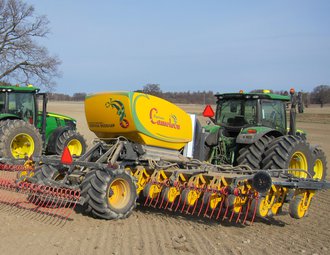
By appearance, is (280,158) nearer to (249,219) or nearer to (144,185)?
(249,219)

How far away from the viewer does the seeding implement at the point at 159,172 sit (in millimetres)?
5836

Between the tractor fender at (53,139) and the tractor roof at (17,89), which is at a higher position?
the tractor roof at (17,89)

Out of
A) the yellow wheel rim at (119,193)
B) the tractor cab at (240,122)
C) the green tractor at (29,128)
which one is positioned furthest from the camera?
the green tractor at (29,128)

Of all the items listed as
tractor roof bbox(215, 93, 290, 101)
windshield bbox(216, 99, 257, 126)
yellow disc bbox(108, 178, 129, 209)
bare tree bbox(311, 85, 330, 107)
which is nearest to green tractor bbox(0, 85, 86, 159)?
windshield bbox(216, 99, 257, 126)

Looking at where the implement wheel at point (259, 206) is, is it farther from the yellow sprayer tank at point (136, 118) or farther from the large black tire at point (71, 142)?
the large black tire at point (71, 142)

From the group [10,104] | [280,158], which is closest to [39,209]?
[280,158]

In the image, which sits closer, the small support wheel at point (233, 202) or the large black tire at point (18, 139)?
the small support wheel at point (233, 202)

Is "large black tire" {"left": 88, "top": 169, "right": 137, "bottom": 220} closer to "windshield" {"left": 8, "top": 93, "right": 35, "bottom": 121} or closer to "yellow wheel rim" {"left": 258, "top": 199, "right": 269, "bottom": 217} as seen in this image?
"yellow wheel rim" {"left": 258, "top": 199, "right": 269, "bottom": 217}

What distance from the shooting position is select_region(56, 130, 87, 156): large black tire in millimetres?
11367

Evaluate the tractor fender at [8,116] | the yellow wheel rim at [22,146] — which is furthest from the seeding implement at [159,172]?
the tractor fender at [8,116]

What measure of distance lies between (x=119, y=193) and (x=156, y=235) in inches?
41.3

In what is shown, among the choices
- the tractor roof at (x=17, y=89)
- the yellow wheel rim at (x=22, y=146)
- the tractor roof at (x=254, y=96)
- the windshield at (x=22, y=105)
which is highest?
the tractor roof at (x=17, y=89)

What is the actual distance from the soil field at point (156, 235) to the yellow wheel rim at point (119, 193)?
0.82ft

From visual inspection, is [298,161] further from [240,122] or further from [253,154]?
[240,122]
